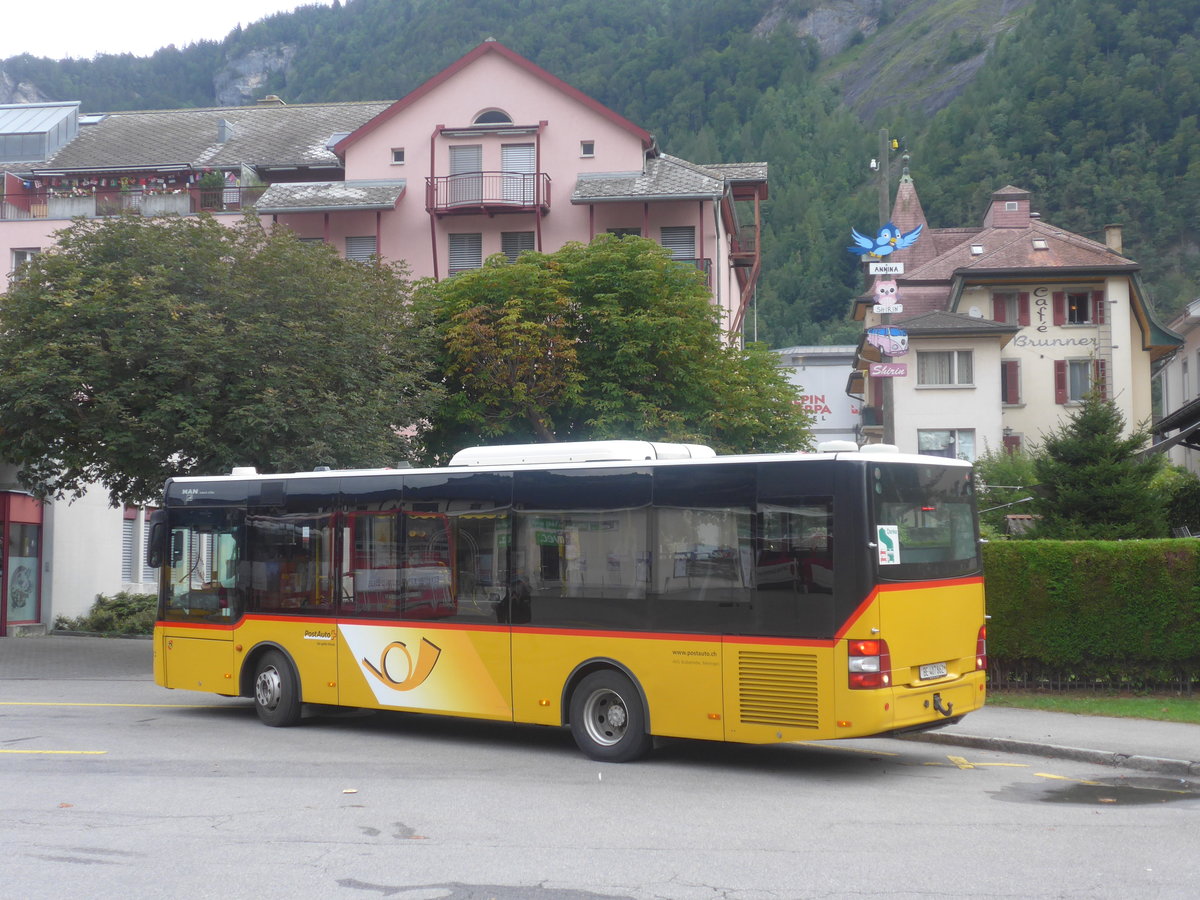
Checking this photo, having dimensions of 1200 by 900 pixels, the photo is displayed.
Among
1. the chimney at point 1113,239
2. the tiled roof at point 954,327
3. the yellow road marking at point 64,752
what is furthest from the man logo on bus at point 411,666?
the chimney at point 1113,239

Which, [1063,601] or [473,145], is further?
[473,145]

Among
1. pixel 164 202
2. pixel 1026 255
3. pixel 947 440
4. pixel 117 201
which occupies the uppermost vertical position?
pixel 1026 255

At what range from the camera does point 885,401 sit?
17922mm

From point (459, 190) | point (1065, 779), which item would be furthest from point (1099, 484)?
point (459, 190)

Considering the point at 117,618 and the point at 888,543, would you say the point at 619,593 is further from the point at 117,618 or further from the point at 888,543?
the point at 117,618

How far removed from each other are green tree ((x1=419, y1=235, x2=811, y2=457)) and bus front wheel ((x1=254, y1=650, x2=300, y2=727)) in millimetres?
11509

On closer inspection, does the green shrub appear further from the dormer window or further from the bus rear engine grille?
the bus rear engine grille

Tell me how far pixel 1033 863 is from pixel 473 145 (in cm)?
3472

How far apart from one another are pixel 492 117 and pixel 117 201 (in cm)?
1236

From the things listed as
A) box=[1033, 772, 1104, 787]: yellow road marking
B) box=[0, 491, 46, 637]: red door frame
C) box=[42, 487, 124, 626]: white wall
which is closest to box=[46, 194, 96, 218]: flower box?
box=[42, 487, 124, 626]: white wall

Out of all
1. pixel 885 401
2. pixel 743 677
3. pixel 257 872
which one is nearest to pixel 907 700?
pixel 743 677

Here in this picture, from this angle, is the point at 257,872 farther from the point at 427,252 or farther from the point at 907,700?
the point at 427,252

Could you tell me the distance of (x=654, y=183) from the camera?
127ft

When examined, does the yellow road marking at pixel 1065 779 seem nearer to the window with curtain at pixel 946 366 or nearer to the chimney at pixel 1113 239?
the window with curtain at pixel 946 366
